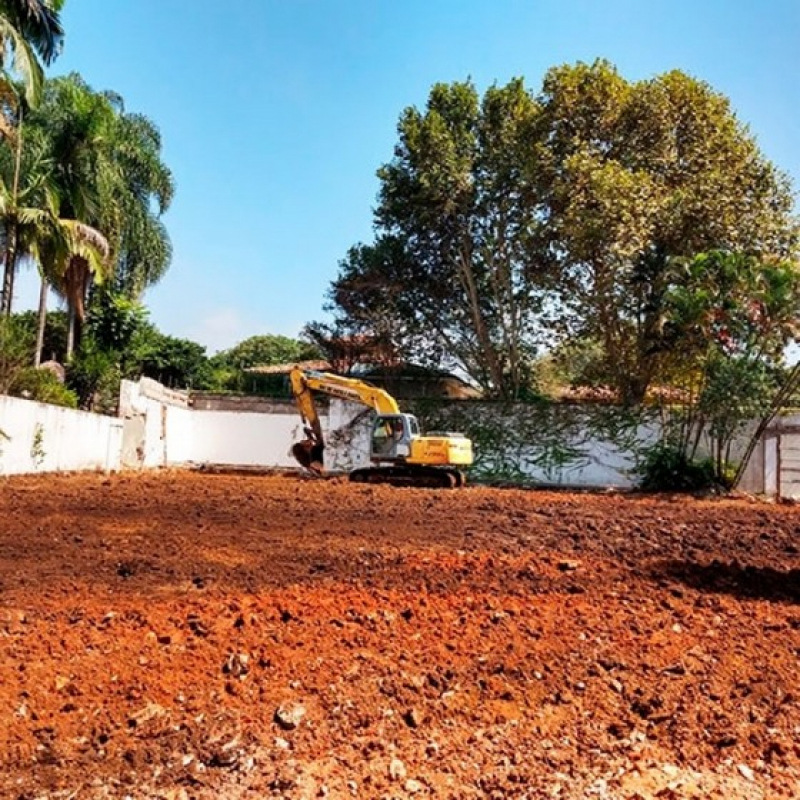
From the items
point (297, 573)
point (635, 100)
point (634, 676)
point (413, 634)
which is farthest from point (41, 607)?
point (635, 100)

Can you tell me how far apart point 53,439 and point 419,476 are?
25.4ft

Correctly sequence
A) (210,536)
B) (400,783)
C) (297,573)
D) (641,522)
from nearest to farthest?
(400,783) < (297,573) < (210,536) < (641,522)

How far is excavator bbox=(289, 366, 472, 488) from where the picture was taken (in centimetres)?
1527

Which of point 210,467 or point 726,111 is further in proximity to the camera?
point 210,467

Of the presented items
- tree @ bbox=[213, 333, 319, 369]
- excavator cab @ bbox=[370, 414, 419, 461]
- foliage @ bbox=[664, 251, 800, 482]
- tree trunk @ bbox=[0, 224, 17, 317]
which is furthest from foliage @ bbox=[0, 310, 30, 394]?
tree @ bbox=[213, 333, 319, 369]

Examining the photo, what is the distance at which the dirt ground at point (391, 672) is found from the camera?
2852mm

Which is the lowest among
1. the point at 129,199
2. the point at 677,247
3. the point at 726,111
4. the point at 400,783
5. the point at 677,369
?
the point at 400,783

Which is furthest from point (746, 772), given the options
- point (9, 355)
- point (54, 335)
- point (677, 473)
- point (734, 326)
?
point (54, 335)

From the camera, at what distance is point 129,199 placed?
80.9 feet

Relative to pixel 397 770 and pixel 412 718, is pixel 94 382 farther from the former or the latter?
pixel 397 770

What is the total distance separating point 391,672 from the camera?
3619 millimetres

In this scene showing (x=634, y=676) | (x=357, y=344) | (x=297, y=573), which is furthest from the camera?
(x=357, y=344)

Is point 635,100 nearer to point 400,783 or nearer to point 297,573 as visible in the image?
point 297,573

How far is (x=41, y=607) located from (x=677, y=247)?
57.2 feet
